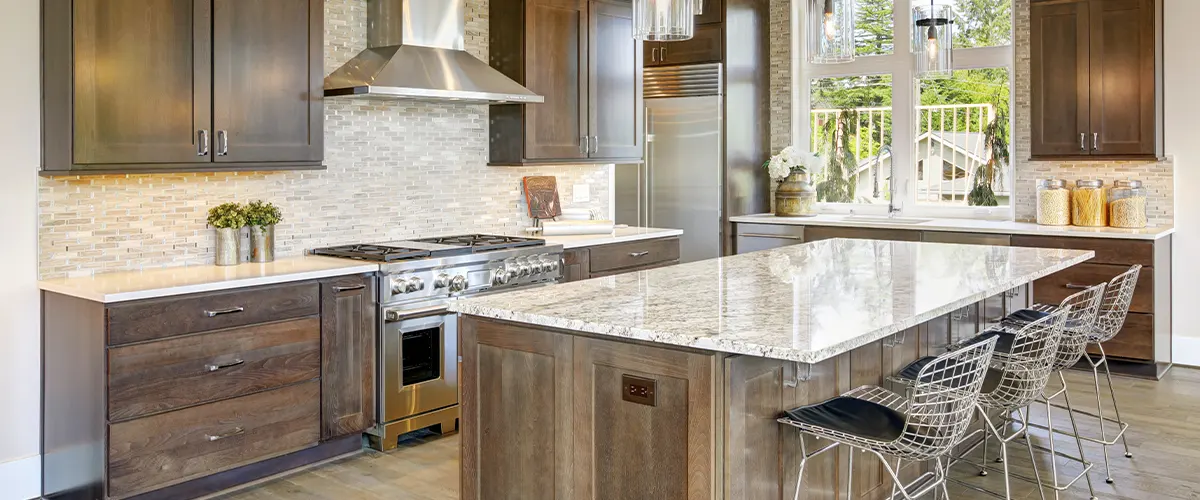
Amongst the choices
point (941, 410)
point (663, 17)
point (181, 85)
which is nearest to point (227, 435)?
point (181, 85)

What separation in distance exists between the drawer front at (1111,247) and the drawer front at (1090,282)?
0.14 feet

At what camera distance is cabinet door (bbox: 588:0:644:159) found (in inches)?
235

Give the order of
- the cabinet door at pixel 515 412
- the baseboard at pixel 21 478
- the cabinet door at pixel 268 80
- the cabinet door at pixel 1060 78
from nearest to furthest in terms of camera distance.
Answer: the cabinet door at pixel 515 412 < the baseboard at pixel 21 478 < the cabinet door at pixel 268 80 < the cabinet door at pixel 1060 78

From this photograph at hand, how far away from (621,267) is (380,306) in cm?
183

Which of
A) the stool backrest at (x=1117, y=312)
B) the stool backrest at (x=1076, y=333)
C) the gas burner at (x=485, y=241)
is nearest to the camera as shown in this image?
the stool backrest at (x=1076, y=333)

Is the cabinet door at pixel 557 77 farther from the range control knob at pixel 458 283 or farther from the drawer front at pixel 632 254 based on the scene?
the range control knob at pixel 458 283

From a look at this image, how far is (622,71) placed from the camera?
6172mm

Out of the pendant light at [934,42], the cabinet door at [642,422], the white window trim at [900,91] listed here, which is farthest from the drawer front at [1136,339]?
the cabinet door at [642,422]

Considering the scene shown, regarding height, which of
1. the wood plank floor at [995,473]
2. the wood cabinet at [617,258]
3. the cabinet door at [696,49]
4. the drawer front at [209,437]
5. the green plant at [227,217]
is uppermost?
the cabinet door at [696,49]

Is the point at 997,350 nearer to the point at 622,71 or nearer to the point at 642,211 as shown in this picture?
the point at 622,71

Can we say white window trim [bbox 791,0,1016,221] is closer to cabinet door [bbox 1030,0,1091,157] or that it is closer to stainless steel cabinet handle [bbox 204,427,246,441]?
cabinet door [bbox 1030,0,1091,157]

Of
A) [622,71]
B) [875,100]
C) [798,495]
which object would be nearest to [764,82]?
[875,100]

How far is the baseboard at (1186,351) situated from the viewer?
20.1 feet

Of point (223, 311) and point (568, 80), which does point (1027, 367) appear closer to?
point (223, 311)
